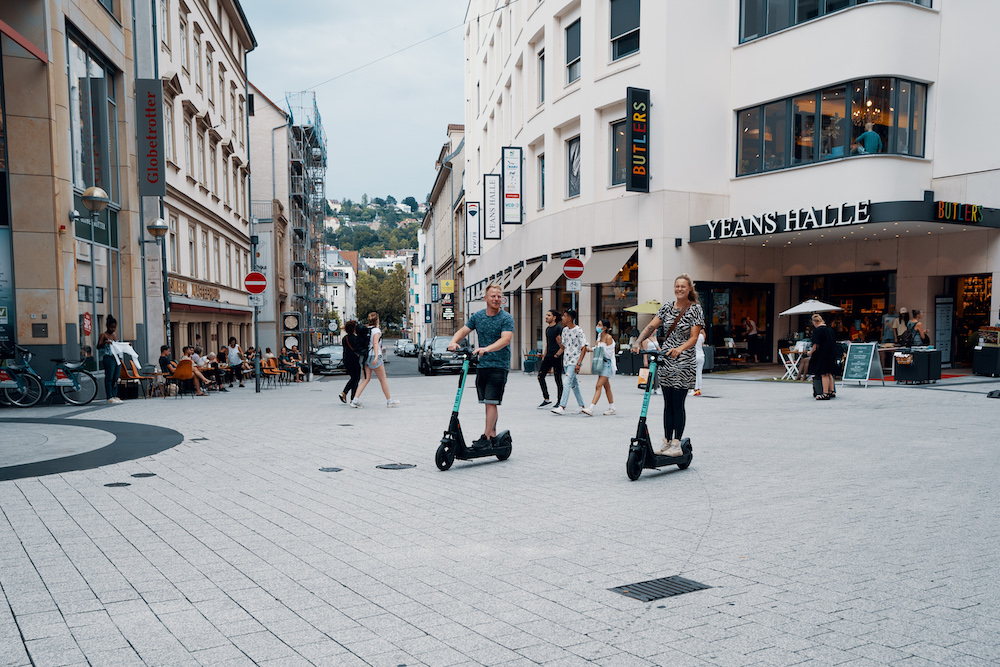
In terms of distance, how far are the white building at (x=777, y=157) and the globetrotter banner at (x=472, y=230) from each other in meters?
14.3

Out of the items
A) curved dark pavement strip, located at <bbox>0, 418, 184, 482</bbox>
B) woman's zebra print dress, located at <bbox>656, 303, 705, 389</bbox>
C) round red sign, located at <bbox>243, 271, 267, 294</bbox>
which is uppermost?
round red sign, located at <bbox>243, 271, 267, 294</bbox>

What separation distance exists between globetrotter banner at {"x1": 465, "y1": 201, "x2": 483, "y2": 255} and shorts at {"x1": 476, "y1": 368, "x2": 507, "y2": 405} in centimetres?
3304

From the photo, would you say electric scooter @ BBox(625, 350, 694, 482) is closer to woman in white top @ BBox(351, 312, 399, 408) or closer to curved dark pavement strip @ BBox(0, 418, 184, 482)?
curved dark pavement strip @ BBox(0, 418, 184, 482)

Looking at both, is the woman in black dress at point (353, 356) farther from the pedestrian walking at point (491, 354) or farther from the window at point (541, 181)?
the window at point (541, 181)

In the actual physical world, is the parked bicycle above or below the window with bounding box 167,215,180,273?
below

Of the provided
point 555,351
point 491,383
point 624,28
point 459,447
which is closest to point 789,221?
point 624,28

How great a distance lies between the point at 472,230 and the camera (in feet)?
135

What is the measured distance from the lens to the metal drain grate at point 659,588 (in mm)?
3863

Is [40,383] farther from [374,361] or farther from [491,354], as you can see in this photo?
[491,354]

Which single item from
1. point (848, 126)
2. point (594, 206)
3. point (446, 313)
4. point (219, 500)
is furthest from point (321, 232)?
point (219, 500)

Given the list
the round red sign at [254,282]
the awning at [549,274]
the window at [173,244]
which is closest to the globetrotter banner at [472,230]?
the awning at [549,274]

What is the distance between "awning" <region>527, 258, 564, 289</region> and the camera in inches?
991

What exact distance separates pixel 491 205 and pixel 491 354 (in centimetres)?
2632

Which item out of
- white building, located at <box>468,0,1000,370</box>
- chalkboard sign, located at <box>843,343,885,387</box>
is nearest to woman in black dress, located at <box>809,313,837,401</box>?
chalkboard sign, located at <box>843,343,885,387</box>
